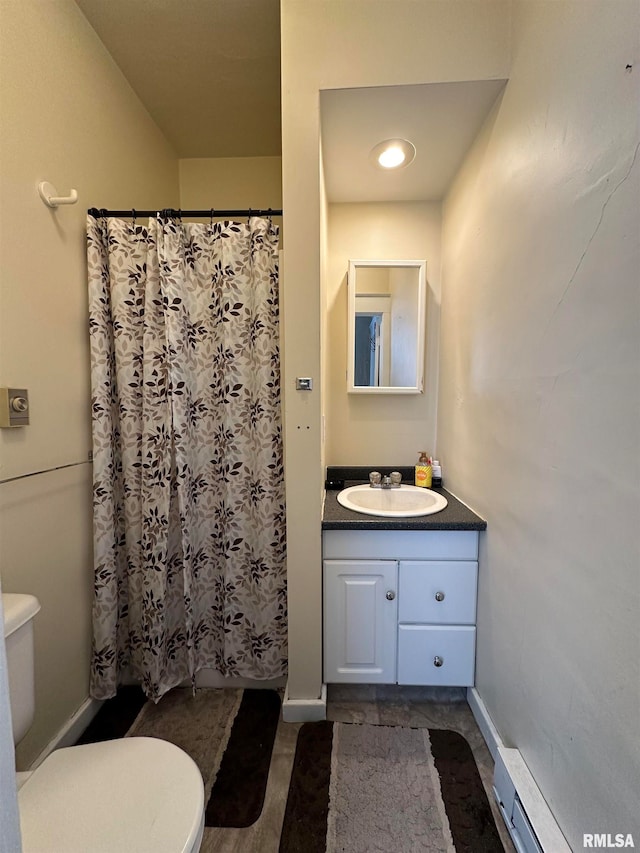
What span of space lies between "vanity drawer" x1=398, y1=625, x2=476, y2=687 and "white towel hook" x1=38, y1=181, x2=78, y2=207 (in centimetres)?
196

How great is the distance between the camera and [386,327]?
1.78 m

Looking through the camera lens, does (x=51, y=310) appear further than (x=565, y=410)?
Yes

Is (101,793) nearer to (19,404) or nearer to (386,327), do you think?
(19,404)

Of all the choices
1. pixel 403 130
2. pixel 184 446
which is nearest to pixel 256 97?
pixel 403 130

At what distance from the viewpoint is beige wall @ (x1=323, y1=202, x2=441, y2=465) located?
5.93ft

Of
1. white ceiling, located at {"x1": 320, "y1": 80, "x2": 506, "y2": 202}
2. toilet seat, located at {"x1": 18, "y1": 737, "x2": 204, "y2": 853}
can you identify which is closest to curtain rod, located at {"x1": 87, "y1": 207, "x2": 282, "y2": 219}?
white ceiling, located at {"x1": 320, "y1": 80, "x2": 506, "y2": 202}

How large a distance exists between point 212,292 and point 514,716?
1804 mm

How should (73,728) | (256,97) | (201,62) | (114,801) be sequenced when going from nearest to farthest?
1. (114,801)
2. (73,728)
3. (201,62)
4. (256,97)

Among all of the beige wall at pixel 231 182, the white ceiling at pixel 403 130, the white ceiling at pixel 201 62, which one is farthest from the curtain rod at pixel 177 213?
the beige wall at pixel 231 182

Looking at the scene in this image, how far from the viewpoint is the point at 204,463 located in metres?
1.40

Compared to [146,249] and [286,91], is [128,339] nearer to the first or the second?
[146,249]

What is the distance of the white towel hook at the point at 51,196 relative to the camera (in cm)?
112

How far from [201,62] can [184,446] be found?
5.48ft

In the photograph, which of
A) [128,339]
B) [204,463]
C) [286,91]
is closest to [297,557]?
[204,463]
